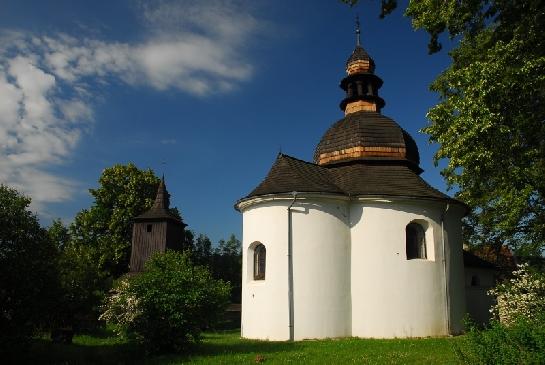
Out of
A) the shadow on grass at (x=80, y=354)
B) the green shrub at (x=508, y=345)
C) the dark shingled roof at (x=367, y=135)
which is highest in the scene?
the dark shingled roof at (x=367, y=135)

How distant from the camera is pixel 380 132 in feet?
67.9

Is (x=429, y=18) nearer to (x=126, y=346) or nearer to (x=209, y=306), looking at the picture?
(x=209, y=306)

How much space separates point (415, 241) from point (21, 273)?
42.7 ft

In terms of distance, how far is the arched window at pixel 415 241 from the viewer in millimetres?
17859

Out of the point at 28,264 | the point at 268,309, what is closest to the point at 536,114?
the point at 268,309

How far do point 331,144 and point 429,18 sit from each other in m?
9.84

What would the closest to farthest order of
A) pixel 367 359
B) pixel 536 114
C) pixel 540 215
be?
pixel 367 359, pixel 536 114, pixel 540 215

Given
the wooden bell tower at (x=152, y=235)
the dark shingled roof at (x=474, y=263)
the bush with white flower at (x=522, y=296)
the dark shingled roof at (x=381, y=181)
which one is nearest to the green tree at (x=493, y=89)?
the bush with white flower at (x=522, y=296)

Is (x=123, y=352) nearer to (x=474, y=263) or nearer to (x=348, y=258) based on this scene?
(x=348, y=258)

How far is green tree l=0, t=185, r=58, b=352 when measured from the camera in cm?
1134

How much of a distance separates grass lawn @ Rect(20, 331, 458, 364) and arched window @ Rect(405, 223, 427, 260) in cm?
321

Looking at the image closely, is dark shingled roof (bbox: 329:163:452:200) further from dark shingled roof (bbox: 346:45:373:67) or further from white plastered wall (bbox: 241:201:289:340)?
dark shingled roof (bbox: 346:45:373:67)

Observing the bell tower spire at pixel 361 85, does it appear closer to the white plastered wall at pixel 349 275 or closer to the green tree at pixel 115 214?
the white plastered wall at pixel 349 275

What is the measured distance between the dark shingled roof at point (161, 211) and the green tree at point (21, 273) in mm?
19235
